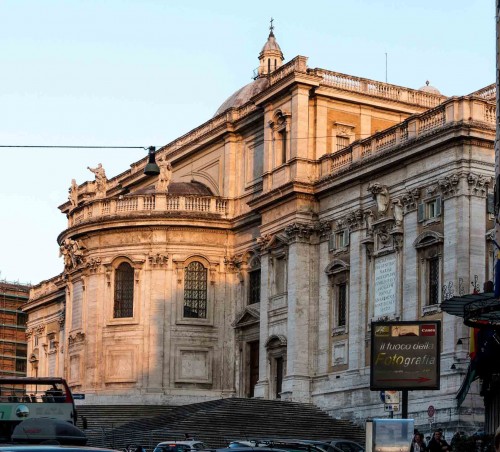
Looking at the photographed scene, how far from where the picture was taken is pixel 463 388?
44.9m

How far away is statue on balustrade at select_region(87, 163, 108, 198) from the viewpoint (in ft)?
233

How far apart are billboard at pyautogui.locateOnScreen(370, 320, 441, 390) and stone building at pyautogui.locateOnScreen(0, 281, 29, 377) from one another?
7585 centimetres

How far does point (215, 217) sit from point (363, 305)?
42.2 feet

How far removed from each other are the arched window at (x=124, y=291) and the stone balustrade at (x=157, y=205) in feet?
8.48

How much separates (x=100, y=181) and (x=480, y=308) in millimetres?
43121

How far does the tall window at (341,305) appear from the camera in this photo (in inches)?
2174

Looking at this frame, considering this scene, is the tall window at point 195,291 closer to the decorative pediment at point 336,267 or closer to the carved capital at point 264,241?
the carved capital at point 264,241

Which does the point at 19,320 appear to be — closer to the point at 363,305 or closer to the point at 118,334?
the point at 118,334

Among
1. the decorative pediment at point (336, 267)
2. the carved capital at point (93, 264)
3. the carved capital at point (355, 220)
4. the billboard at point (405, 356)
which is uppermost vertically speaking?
the carved capital at point (355, 220)

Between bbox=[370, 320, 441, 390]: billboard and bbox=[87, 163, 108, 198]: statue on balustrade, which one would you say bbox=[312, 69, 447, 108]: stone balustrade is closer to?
bbox=[87, 163, 108, 198]: statue on balustrade

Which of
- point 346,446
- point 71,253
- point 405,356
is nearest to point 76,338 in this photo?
point 71,253

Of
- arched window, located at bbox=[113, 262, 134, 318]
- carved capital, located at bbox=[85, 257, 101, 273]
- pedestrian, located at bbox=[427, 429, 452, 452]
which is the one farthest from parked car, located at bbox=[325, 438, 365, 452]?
carved capital, located at bbox=[85, 257, 101, 273]

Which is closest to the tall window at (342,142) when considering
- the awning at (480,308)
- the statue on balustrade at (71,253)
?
the statue on balustrade at (71,253)

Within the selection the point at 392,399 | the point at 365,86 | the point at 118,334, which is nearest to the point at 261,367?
the point at 118,334
